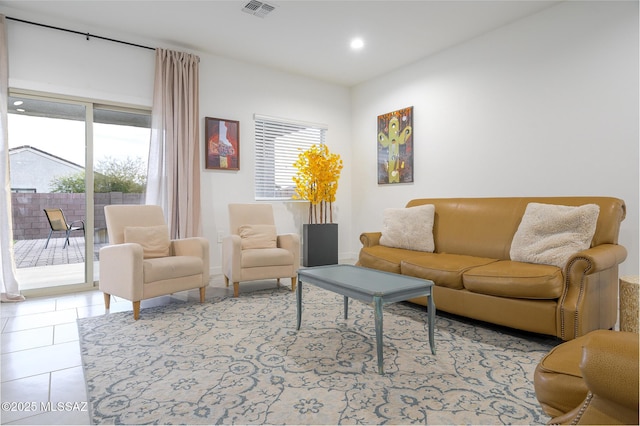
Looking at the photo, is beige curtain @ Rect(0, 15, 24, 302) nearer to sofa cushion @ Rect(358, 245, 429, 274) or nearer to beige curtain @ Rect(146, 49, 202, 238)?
beige curtain @ Rect(146, 49, 202, 238)

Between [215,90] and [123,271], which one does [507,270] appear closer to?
[123,271]

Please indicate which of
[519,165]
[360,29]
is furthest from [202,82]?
[519,165]

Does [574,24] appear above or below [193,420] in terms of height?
above

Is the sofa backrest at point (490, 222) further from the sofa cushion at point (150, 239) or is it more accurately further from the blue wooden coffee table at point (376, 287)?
the sofa cushion at point (150, 239)

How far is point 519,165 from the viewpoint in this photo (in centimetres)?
378

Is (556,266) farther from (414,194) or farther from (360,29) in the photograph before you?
(360,29)

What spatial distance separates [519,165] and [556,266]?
5.15 ft

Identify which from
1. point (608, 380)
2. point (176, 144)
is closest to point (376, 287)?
point (608, 380)

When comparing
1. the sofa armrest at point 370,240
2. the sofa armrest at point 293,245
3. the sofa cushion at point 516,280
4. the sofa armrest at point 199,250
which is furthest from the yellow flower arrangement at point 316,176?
the sofa cushion at point 516,280

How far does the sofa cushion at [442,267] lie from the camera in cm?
275

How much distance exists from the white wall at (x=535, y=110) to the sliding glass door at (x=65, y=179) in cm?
340

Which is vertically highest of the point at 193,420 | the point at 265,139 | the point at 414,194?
the point at 265,139

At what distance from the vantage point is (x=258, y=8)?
11.5ft

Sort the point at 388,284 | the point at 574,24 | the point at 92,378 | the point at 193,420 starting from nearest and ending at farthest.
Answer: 1. the point at 193,420
2. the point at 92,378
3. the point at 388,284
4. the point at 574,24
